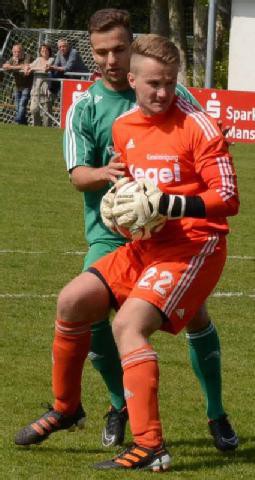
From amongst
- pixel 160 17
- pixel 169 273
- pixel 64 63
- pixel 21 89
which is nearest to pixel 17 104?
pixel 21 89

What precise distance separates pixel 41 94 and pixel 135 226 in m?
23.7

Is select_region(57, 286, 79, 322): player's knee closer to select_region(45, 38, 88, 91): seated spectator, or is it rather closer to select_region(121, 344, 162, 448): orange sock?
select_region(121, 344, 162, 448): orange sock

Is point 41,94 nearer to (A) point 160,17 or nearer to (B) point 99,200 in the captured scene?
(A) point 160,17

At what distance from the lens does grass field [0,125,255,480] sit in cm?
580

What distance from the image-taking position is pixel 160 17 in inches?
1571

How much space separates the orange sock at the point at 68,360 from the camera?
19.0 feet

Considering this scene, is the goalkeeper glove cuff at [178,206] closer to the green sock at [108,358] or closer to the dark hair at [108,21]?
the green sock at [108,358]

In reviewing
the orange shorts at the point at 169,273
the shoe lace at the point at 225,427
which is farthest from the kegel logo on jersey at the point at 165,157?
the shoe lace at the point at 225,427

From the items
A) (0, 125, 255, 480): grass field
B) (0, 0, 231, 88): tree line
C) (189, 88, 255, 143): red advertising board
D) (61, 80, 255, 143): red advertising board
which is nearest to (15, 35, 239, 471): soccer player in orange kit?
(0, 125, 255, 480): grass field

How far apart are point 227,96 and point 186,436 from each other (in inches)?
742

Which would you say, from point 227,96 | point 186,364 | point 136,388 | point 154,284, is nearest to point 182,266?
point 154,284

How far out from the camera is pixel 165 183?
5.61 m

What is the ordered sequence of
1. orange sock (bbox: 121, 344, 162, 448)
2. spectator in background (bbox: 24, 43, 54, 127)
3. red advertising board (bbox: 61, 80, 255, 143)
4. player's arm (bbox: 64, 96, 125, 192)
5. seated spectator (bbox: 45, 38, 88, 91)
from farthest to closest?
seated spectator (bbox: 45, 38, 88, 91) < spectator in background (bbox: 24, 43, 54, 127) < red advertising board (bbox: 61, 80, 255, 143) < player's arm (bbox: 64, 96, 125, 192) < orange sock (bbox: 121, 344, 162, 448)

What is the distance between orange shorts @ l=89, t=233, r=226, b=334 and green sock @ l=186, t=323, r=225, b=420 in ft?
1.45
